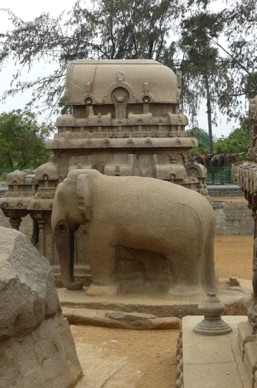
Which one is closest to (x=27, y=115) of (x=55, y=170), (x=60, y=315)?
(x=55, y=170)

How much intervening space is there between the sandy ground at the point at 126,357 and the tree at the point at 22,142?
19.5 metres

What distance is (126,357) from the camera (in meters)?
8.68

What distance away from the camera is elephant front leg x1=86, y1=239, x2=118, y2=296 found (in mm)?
10672

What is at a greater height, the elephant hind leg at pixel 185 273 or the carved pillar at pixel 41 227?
the carved pillar at pixel 41 227

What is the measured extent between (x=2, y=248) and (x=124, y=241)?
13.1ft

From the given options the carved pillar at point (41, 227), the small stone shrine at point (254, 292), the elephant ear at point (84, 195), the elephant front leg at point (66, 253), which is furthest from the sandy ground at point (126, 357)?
the carved pillar at point (41, 227)

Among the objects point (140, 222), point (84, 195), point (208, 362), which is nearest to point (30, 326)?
point (208, 362)

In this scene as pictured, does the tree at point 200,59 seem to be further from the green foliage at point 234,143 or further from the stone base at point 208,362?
the stone base at point 208,362

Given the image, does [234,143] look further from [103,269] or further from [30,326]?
[30,326]

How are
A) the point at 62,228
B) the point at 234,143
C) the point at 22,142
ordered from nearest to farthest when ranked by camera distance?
the point at 62,228
the point at 22,142
the point at 234,143

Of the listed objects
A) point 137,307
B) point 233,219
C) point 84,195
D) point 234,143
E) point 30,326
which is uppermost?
point 234,143

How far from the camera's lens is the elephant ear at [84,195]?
415 inches

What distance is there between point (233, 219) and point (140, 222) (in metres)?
12.6

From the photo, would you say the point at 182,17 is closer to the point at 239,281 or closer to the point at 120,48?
the point at 120,48
